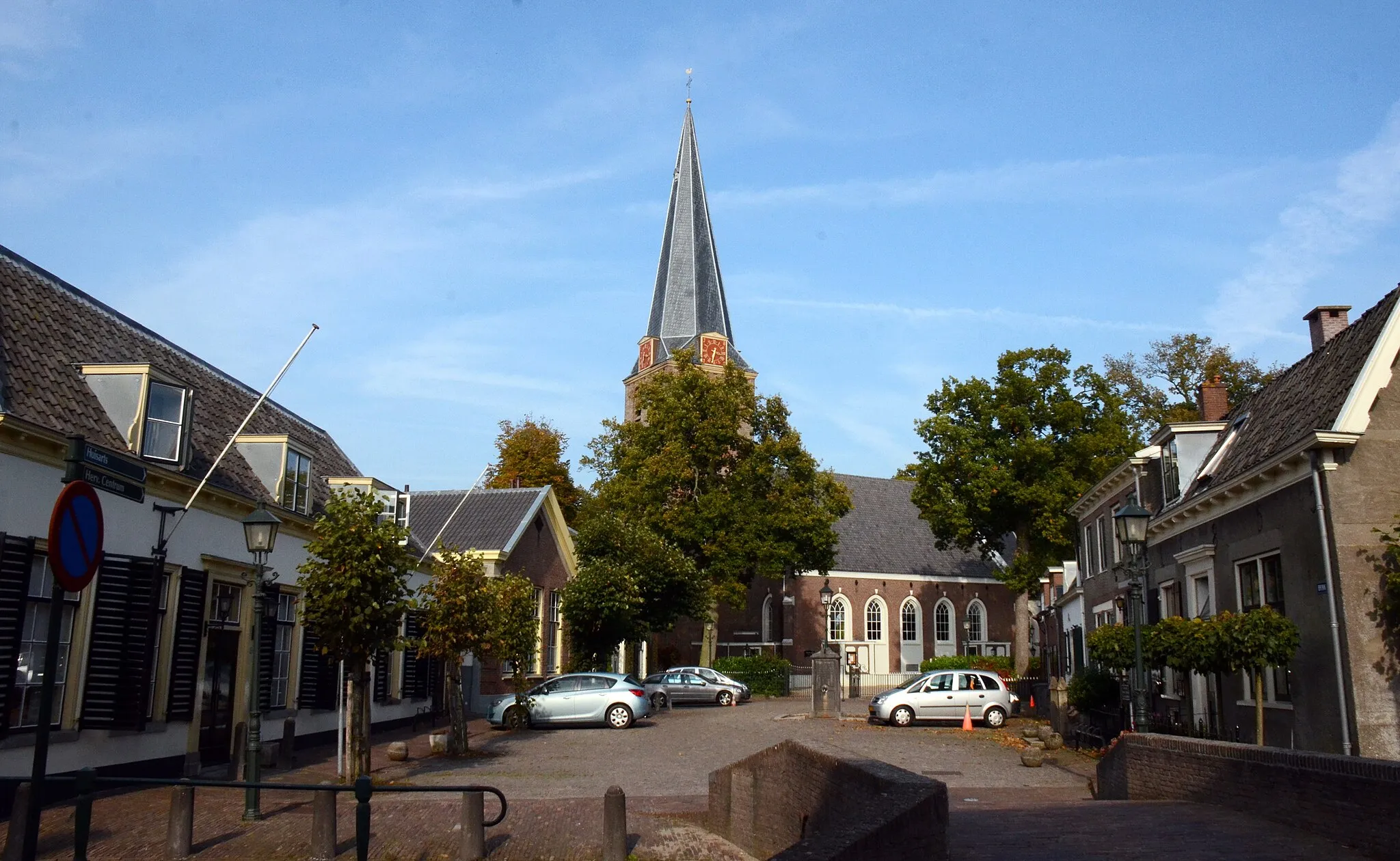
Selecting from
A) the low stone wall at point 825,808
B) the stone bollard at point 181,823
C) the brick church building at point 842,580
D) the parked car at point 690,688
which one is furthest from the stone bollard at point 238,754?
the brick church building at point 842,580

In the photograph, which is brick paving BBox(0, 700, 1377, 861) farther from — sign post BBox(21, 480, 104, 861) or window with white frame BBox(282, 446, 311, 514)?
sign post BBox(21, 480, 104, 861)

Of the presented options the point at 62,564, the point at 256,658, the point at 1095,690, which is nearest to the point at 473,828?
the point at 256,658

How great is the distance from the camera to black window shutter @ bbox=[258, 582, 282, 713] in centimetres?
2038

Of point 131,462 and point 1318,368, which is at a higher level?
point 1318,368

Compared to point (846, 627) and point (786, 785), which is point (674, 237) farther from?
point (786, 785)

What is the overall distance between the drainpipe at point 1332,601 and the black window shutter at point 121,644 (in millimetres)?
17303

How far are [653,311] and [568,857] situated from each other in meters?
60.4

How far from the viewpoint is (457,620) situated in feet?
69.3

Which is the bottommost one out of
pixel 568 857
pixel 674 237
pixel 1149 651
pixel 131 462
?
pixel 568 857

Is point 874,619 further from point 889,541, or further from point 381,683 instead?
point 381,683

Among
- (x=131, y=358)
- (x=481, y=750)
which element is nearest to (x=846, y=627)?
Answer: (x=481, y=750)

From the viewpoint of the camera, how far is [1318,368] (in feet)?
64.2

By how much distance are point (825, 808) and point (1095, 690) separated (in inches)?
581

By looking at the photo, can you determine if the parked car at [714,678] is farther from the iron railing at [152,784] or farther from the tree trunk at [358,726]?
the iron railing at [152,784]
